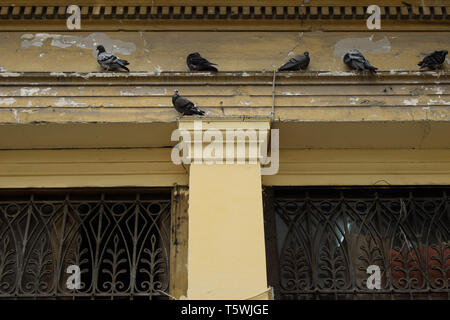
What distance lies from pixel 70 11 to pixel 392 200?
3.40 metres

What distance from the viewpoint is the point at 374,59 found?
18.3 feet

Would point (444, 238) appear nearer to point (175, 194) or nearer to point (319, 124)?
point (319, 124)

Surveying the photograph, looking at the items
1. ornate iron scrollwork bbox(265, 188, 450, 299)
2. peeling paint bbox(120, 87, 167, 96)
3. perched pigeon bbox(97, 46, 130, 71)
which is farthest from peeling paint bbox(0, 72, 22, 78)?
ornate iron scrollwork bbox(265, 188, 450, 299)

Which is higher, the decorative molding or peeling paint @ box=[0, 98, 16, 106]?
the decorative molding

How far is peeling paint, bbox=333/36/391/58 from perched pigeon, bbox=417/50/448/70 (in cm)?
39

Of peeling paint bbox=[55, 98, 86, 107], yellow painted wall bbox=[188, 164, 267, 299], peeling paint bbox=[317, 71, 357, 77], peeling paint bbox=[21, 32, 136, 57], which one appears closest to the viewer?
yellow painted wall bbox=[188, 164, 267, 299]

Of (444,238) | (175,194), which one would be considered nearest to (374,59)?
(444,238)

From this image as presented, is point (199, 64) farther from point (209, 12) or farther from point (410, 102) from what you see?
point (410, 102)

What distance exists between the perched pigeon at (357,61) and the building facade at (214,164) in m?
0.10

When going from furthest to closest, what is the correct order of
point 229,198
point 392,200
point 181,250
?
1. point 392,200
2. point 181,250
3. point 229,198

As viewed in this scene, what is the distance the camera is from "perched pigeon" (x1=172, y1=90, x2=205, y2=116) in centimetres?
501

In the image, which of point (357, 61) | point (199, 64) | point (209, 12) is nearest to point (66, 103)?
point (199, 64)

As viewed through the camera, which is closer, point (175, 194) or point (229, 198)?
point (229, 198)

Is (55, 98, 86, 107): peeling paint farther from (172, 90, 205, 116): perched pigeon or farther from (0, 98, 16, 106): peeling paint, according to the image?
(172, 90, 205, 116): perched pigeon
